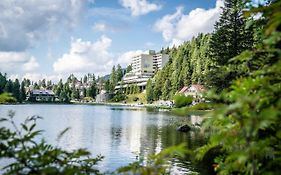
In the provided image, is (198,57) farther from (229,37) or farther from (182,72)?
(229,37)

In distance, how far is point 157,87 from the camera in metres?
151

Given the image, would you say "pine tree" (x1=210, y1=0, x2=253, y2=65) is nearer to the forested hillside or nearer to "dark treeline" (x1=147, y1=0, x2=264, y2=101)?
"dark treeline" (x1=147, y1=0, x2=264, y2=101)

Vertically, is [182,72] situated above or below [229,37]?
above

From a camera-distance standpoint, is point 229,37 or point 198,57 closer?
point 229,37

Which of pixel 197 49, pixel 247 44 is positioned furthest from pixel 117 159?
pixel 197 49

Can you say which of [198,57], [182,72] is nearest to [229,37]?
[182,72]

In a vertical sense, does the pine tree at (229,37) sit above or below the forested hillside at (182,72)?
below

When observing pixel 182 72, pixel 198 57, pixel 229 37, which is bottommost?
pixel 229 37

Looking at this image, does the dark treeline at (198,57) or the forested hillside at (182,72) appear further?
the forested hillside at (182,72)

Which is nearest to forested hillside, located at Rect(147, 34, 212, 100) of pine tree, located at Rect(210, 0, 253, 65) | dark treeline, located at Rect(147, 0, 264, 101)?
dark treeline, located at Rect(147, 0, 264, 101)

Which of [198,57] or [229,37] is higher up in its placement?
[198,57]

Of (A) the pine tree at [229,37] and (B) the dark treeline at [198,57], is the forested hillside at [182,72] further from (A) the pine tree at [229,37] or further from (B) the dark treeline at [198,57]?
(A) the pine tree at [229,37]

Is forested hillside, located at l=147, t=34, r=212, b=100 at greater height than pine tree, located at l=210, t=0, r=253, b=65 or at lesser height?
greater

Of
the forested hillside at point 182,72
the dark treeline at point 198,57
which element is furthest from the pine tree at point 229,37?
the forested hillside at point 182,72
